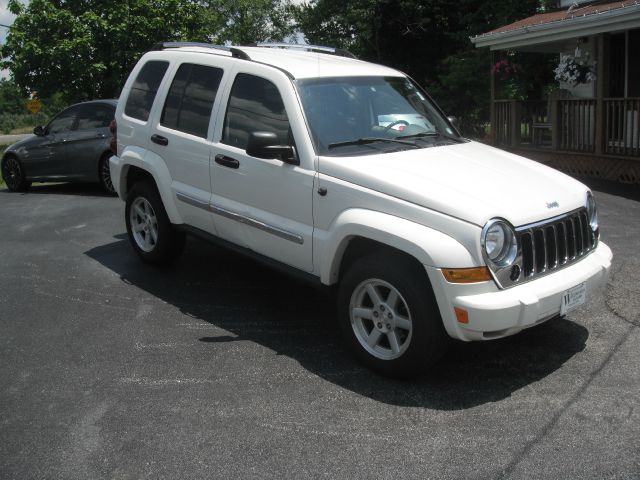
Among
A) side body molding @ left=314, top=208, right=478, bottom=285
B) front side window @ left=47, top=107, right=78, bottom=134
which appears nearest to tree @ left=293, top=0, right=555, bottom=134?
front side window @ left=47, top=107, right=78, bottom=134

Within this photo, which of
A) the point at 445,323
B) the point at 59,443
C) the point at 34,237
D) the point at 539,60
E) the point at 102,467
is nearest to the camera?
the point at 102,467

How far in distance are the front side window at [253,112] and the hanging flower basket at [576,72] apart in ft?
36.1

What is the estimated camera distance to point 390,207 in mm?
4547

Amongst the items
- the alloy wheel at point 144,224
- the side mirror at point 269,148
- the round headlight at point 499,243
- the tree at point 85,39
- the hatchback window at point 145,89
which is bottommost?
the alloy wheel at point 144,224

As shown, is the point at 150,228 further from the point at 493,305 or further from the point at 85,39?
the point at 85,39

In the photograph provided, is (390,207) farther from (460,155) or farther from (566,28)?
(566,28)

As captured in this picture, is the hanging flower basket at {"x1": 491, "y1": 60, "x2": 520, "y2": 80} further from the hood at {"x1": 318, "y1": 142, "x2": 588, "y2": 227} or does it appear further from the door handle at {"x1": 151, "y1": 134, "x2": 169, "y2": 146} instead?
the hood at {"x1": 318, "y1": 142, "x2": 588, "y2": 227}

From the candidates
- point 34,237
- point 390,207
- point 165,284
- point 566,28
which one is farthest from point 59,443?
point 566,28

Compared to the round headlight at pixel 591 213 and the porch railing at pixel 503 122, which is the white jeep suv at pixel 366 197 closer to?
the round headlight at pixel 591 213

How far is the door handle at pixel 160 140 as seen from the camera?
651 cm

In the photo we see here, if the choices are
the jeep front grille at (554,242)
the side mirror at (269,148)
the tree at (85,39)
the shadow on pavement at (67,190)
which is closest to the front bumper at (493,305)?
the jeep front grille at (554,242)

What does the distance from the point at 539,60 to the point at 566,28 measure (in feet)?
21.7

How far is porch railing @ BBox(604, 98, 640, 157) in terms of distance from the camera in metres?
12.3

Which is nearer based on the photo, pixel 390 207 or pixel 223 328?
pixel 390 207
